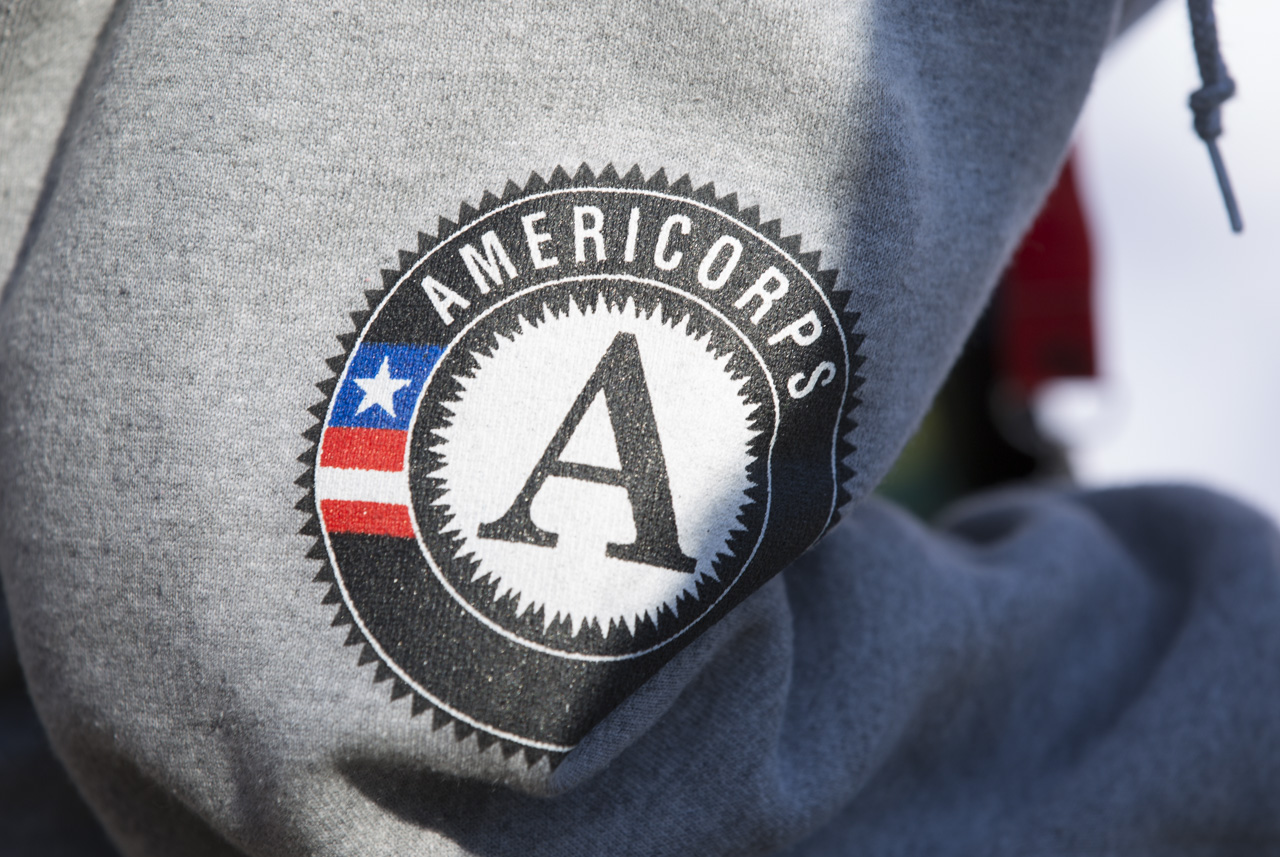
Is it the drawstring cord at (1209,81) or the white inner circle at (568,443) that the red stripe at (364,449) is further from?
the drawstring cord at (1209,81)

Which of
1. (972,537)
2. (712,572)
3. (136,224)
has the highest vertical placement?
(136,224)

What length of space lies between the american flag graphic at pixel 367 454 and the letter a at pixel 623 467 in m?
0.04

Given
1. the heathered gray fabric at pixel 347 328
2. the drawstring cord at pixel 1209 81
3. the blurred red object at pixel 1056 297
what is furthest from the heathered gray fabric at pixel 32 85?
the blurred red object at pixel 1056 297

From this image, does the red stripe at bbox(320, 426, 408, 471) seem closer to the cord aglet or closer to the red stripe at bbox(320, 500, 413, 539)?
the red stripe at bbox(320, 500, 413, 539)

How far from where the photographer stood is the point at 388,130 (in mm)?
438

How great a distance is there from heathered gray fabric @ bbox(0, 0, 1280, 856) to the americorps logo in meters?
0.02

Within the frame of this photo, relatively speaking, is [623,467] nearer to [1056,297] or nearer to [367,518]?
[367,518]

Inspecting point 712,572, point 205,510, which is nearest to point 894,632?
point 712,572

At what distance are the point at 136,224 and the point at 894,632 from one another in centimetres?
43

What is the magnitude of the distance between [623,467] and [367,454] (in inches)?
4.5

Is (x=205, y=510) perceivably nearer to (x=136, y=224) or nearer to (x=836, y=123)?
(x=136, y=224)

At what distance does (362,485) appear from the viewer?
0.43m

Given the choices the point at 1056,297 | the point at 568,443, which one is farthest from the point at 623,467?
the point at 1056,297

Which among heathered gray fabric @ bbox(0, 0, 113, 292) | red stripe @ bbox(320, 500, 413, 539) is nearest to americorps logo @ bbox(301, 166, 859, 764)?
red stripe @ bbox(320, 500, 413, 539)
